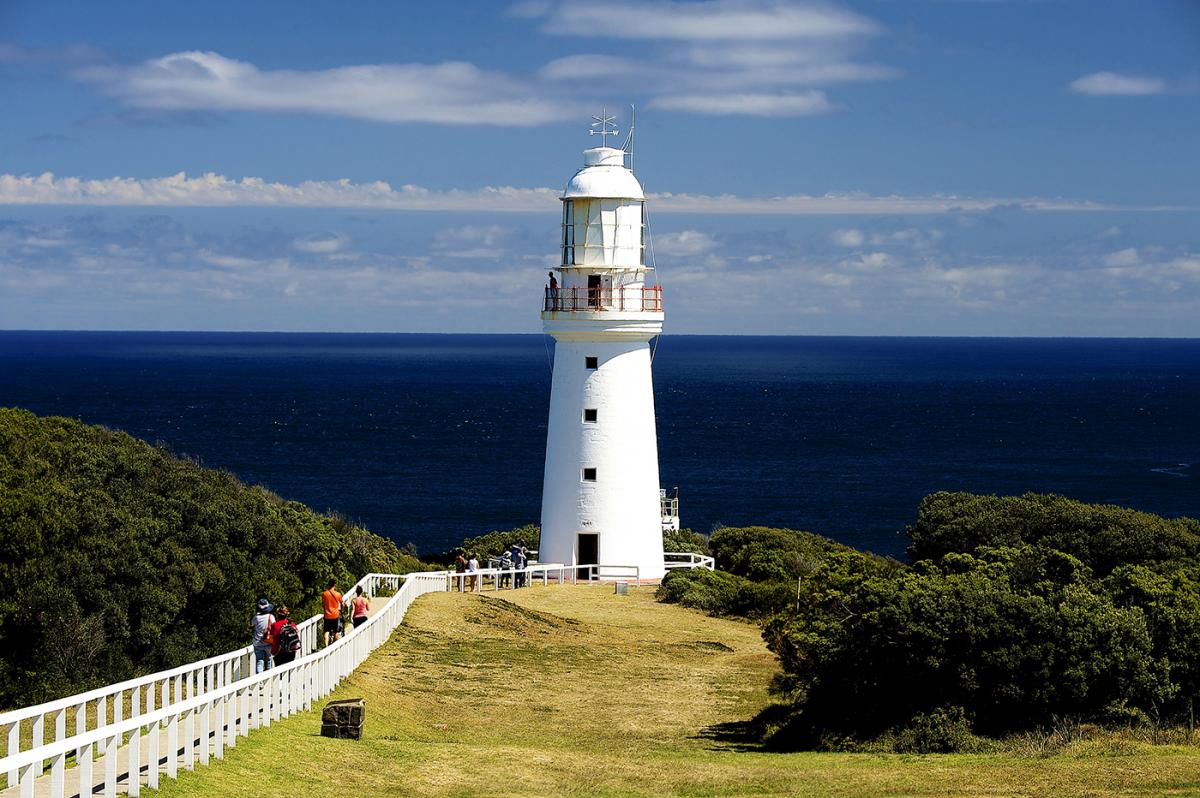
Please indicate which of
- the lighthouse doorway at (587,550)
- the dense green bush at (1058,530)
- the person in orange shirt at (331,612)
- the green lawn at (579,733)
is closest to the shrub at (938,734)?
the green lawn at (579,733)

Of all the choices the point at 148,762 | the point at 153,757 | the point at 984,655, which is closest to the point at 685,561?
the point at 984,655

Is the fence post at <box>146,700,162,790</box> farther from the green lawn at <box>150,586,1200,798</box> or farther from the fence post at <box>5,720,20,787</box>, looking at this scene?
the fence post at <box>5,720,20,787</box>

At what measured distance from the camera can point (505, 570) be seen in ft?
112

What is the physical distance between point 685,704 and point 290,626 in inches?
291

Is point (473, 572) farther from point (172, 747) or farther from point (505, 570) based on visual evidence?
point (172, 747)

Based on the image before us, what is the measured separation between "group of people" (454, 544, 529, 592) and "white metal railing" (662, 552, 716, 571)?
12.5 feet

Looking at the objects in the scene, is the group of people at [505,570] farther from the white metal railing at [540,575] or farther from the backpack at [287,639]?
the backpack at [287,639]

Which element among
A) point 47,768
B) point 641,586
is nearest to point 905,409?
point 641,586

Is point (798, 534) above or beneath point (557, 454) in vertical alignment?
beneath

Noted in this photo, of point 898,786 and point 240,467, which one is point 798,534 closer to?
point 898,786

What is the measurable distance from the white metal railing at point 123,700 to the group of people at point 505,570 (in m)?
6.08


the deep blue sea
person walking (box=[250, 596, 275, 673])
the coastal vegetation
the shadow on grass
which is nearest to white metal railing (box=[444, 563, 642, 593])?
the coastal vegetation

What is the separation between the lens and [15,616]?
2156cm

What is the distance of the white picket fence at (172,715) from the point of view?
435 inches
